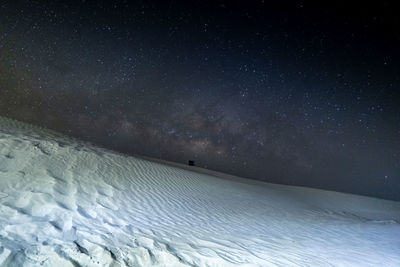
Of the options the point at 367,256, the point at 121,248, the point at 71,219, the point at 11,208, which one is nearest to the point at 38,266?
the point at 121,248

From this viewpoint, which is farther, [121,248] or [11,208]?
[11,208]

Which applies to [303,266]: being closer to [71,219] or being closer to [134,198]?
[71,219]

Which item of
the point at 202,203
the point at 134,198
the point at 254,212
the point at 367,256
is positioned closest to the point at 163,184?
the point at 202,203

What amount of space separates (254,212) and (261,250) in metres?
4.87

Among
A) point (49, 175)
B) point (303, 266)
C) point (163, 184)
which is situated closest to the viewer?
point (303, 266)

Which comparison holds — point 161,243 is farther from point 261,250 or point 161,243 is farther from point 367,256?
point 367,256

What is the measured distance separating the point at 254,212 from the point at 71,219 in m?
7.29

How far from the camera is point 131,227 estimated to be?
5660 mm

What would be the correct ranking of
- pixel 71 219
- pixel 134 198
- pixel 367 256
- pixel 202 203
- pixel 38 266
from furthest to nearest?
pixel 202 203 → pixel 134 198 → pixel 367 256 → pixel 71 219 → pixel 38 266

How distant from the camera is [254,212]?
33.6ft

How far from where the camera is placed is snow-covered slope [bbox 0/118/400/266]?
161 inches

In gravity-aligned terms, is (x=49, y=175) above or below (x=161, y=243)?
above

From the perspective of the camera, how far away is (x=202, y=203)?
401 inches

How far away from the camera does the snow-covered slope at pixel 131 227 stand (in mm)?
4082
